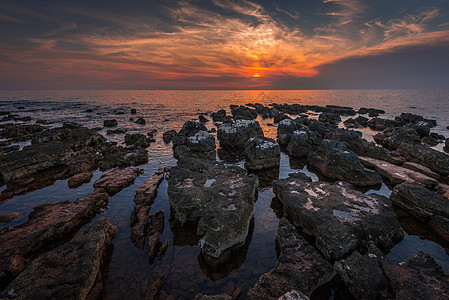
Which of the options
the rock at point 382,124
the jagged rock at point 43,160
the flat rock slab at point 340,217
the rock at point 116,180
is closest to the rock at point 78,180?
the rock at point 116,180

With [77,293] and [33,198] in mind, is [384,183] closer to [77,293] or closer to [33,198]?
[77,293]

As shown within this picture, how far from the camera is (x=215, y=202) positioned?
11.0 metres

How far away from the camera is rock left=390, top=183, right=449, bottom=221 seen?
11147 millimetres

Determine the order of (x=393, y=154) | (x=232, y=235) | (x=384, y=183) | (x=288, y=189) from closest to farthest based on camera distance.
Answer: (x=232, y=235)
(x=288, y=189)
(x=384, y=183)
(x=393, y=154)

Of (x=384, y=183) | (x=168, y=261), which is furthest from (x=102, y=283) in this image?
(x=384, y=183)

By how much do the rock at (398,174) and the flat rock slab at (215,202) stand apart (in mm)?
13476

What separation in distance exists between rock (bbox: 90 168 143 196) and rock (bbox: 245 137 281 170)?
11648mm

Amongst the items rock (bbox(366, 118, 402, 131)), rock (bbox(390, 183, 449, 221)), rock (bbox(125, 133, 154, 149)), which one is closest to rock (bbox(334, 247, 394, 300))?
rock (bbox(390, 183, 449, 221))

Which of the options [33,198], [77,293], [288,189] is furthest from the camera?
[33,198]

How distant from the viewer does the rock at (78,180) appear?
15.8 meters

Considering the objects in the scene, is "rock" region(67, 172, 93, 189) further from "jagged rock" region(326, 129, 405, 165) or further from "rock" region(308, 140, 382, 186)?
"jagged rock" region(326, 129, 405, 165)

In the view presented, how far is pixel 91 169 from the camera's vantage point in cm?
1905

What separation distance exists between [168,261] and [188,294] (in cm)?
200

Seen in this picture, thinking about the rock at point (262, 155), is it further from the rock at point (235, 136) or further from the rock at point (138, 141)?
the rock at point (138, 141)
